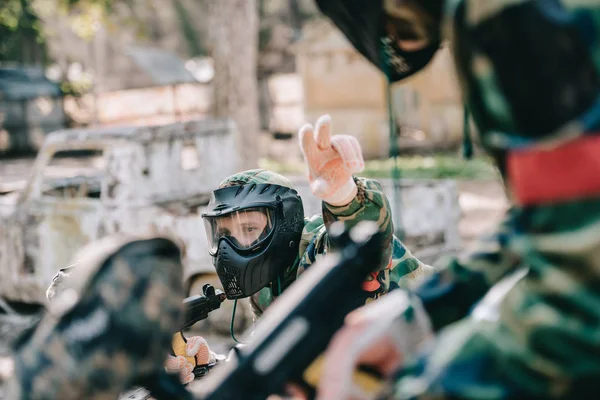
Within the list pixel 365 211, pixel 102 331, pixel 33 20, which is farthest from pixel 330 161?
pixel 33 20

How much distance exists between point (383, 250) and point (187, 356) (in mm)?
1285

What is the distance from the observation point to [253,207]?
3.47 m

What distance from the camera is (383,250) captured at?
2854mm

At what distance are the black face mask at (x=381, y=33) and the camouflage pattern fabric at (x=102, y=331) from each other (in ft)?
2.53

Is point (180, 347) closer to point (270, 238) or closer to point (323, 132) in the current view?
point (270, 238)

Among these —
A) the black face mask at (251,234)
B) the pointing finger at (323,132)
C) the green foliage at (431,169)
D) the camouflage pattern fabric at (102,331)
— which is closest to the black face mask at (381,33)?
the pointing finger at (323,132)

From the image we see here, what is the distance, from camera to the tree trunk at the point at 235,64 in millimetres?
12312

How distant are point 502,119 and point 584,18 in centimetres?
23

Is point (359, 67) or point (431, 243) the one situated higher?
point (359, 67)

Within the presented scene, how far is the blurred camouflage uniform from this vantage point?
9.57ft

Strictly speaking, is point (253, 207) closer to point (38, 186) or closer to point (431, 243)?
point (431, 243)

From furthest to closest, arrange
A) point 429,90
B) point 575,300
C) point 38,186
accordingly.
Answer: point 429,90
point 38,186
point 575,300

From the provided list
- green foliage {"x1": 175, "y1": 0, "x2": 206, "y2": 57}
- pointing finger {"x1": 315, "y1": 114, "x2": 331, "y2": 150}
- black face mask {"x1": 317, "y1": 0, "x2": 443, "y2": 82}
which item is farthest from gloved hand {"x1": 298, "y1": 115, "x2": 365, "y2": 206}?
green foliage {"x1": 175, "y1": 0, "x2": 206, "y2": 57}

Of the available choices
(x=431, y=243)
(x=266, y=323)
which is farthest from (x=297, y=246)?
(x=431, y=243)
